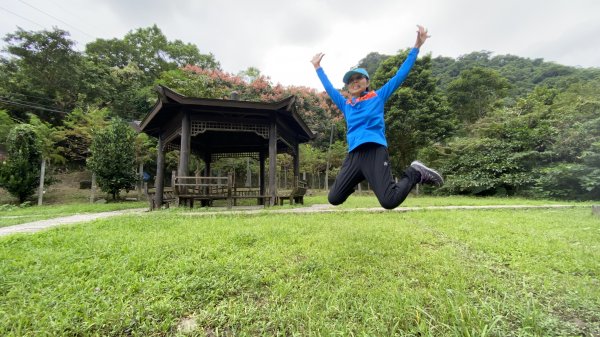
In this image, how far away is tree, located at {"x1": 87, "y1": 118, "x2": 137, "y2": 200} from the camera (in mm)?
12859

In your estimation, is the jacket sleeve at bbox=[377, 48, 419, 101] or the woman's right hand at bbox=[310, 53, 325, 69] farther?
the woman's right hand at bbox=[310, 53, 325, 69]

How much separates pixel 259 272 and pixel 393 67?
16.5 m

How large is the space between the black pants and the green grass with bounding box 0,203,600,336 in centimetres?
64

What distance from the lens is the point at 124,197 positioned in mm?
14828

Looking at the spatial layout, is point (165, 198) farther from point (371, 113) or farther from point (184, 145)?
point (371, 113)

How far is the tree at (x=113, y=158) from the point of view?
506 inches

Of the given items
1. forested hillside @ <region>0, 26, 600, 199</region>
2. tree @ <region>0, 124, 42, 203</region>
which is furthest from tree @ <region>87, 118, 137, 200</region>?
tree @ <region>0, 124, 42, 203</region>

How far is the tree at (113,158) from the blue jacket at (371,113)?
13.7 m

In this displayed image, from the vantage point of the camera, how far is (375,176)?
2760mm

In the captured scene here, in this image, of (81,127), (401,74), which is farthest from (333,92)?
(81,127)

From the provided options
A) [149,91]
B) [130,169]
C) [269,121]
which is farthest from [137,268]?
[149,91]

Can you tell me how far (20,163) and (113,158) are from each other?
368 cm

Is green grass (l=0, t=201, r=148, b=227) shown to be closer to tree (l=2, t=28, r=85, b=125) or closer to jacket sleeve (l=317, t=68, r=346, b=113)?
jacket sleeve (l=317, t=68, r=346, b=113)

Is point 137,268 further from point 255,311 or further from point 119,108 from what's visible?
point 119,108
